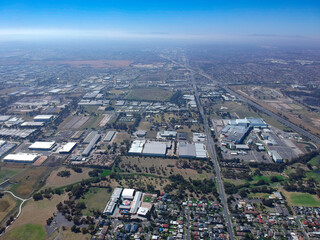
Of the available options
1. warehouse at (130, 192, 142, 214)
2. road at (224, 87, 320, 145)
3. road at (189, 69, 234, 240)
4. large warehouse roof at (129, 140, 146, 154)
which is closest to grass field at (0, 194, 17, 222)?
warehouse at (130, 192, 142, 214)

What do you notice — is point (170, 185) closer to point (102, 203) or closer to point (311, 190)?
point (102, 203)

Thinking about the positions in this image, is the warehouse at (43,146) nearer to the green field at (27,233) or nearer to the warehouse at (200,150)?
the green field at (27,233)

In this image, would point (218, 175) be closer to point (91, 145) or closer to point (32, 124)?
point (91, 145)

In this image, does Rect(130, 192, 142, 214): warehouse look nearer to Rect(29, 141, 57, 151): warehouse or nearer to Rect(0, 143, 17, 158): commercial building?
Rect(29, 141, 57, 151): warehouse

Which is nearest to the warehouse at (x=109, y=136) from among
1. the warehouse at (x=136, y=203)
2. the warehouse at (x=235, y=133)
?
the warehouse at (x=136, y=203)

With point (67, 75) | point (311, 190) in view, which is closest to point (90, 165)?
point (311, 190)

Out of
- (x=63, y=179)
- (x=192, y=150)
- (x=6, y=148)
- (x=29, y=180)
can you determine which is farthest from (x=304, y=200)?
(x=6, y=148)
